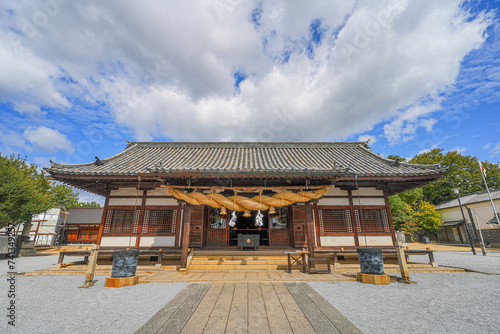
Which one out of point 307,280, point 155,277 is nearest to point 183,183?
point 155,277

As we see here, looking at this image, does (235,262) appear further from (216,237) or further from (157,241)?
(157,241)

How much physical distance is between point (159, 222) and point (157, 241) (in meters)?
0.85

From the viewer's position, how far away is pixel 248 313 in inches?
145

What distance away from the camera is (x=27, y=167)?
63.4ft

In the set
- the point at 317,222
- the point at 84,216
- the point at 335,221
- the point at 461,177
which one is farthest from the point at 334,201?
the point at 461,177

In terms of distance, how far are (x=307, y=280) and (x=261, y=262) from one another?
8.04ft

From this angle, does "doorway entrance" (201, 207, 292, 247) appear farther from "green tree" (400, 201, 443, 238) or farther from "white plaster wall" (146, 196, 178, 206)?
"green tree" (400, 201, 443, 238)

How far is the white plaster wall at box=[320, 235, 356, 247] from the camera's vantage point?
912cm

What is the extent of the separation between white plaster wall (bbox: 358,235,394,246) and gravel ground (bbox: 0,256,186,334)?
796 centimetres

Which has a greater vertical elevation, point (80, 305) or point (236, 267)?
point (236, 267)

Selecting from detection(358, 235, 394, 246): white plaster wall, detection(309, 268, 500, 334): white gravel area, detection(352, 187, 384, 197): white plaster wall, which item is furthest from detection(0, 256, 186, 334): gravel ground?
detection(352, 187, 384, 197): white plaster wall

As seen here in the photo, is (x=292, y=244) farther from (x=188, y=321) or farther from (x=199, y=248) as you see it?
(x=188, y=321)

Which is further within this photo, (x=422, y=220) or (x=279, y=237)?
(x=422, y=220)

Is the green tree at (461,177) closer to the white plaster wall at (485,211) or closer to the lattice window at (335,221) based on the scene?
the white plaster wall at (485,211)
